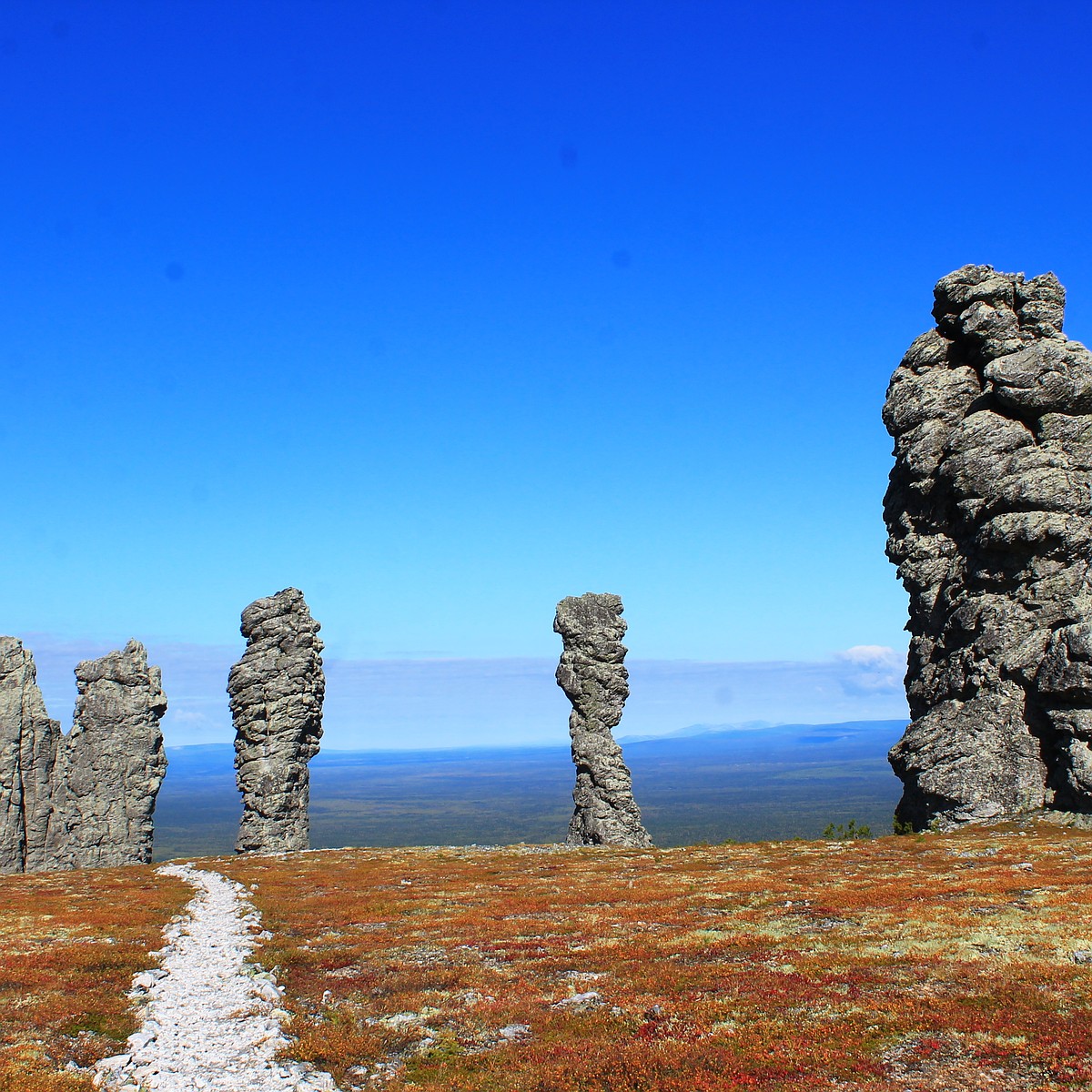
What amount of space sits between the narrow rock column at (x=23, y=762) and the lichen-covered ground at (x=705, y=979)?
77.2 ft

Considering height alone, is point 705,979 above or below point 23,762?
below

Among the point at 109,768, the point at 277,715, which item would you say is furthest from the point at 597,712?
the point at 109,768

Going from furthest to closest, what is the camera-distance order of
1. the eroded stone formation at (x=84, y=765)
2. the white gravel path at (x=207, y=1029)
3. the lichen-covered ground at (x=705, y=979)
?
the eroded stone formation at (x=84, y=765), the white gravel path at (x=207, y=1029), the lichen-covered ground at (x=705, y=979)

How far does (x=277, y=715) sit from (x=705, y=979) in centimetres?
5352

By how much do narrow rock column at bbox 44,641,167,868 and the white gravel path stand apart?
121 ft

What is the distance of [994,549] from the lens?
6012 cm

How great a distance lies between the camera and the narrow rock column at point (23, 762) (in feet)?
208

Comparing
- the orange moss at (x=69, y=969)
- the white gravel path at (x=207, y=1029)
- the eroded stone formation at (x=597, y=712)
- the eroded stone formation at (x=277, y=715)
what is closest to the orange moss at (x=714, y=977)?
the white gravel path at (x=207, y=1029)

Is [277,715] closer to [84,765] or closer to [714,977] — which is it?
[84,765]

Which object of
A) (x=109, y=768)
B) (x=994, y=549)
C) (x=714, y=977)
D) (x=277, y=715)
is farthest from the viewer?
(x=277, y=715)

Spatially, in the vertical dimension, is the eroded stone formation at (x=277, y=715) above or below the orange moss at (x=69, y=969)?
above

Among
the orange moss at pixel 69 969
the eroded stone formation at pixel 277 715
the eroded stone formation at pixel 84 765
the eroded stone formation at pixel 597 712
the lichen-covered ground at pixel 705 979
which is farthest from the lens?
the eroded stone formation at pixel 277 715

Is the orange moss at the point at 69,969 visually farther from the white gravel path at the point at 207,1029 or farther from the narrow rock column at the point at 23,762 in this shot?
the narrow rock column at the point at 23,762

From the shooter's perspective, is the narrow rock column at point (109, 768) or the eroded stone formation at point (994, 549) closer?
the eroded stone formation at point (994, 549)
